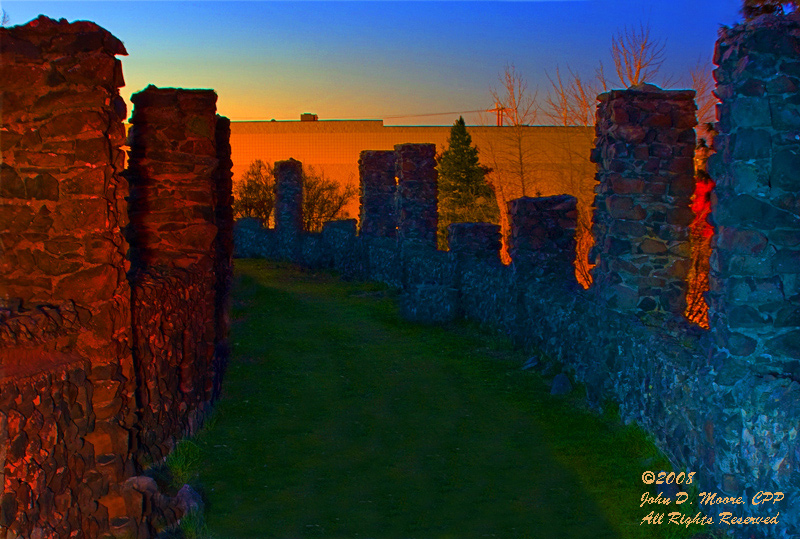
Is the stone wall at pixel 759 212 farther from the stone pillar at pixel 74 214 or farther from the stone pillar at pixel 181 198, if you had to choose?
the stone pillar at pixel 181 198

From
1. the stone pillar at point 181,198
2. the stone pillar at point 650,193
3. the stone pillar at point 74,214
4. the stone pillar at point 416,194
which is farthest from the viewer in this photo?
the stone pillar at point 416,194

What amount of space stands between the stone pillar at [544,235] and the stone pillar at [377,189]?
10080 millimetres

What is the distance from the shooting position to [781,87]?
5402 mm

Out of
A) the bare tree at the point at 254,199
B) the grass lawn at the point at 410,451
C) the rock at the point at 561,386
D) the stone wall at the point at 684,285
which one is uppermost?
the bare tree at the point at 254,199

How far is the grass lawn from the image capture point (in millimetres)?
5910

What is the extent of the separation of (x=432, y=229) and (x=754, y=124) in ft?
45.9

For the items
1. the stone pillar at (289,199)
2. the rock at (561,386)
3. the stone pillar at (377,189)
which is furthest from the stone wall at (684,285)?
the stone pillar at (289,199)

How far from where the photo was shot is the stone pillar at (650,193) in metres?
8.72

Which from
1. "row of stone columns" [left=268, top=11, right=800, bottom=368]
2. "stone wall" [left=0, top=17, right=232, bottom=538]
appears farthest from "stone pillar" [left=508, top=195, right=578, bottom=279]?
"stone wall" [left=0, top=17, right=232, bottom=538]

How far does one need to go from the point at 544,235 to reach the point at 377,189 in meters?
10.4

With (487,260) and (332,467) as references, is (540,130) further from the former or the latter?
(332,467)

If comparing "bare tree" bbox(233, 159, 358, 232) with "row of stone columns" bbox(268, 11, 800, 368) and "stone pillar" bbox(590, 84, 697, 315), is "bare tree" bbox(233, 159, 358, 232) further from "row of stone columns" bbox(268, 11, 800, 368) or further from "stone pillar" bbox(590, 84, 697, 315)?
"stone pillar" bbox(590, 84, 697, 315)

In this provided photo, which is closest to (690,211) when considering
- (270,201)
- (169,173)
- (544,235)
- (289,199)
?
(544,235)

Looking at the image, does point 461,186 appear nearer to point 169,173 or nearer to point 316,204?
point 316,204
